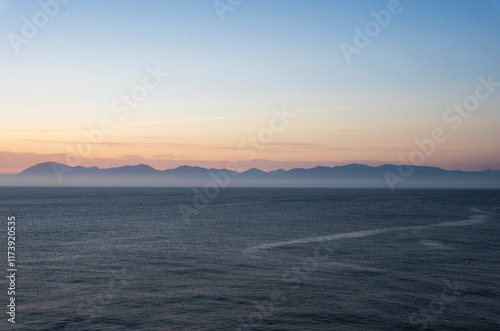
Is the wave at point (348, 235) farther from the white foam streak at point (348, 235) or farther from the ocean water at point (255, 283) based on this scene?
the ocean water at point (255, 283)

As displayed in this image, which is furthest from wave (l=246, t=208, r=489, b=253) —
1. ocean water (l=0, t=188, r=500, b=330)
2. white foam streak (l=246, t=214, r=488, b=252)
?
ocean water (l=0, t=188, r=500, b=330)

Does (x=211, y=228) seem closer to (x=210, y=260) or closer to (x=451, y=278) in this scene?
(x=210, y=260)

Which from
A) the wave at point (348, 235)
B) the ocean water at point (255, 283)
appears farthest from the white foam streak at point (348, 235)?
the ocean water at point (255, 283)

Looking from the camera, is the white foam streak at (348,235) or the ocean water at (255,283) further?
the white foam streak at (348,235)

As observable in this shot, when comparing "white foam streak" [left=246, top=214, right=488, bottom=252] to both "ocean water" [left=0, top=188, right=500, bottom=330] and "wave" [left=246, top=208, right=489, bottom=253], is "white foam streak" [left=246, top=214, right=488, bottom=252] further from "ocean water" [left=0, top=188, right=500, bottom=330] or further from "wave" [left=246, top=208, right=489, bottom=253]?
"ocean water" [left=0, top=188, right=500, bottom=330]

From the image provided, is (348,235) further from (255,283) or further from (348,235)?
(255,283)

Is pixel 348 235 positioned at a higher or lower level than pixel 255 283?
lower

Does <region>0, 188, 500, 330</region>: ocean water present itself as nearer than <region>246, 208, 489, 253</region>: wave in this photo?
Yes

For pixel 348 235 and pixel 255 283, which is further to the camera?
pixel 348 235

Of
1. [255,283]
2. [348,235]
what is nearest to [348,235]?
[348,235]

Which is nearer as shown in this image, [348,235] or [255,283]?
[255,283]

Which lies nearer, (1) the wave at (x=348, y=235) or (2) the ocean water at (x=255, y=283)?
(2) the ocean water at (x=255, y=283)
